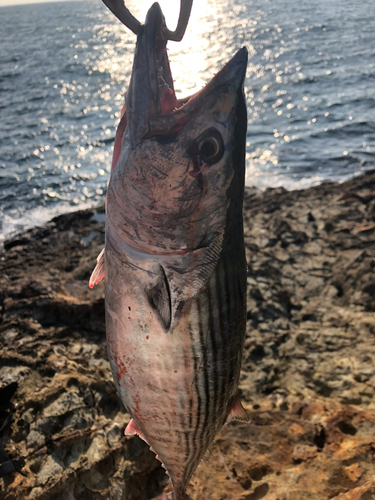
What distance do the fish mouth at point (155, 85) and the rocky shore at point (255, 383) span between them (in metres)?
2.25

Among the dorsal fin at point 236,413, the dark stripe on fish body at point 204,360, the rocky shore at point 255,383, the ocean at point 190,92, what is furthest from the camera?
the ocean at point 190,92

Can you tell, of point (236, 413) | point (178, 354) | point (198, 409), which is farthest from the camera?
point (236, 413)

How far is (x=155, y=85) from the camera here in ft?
5.60

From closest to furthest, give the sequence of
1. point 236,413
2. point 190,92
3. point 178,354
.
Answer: point 178,354 < point 236,413 < point 190,92

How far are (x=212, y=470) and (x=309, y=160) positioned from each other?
9175 millimetres

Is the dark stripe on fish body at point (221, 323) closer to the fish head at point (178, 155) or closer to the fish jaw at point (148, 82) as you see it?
the fish head at point (178, 155)

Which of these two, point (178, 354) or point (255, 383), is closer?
point (178, 354)

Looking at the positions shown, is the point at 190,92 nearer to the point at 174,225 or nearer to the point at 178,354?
the point at 174,225

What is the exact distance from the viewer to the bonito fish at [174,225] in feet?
5.66

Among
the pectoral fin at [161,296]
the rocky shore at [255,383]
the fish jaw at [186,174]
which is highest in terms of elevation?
the fish jaw at [186,174]

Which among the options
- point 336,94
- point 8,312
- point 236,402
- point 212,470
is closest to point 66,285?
point 8,312

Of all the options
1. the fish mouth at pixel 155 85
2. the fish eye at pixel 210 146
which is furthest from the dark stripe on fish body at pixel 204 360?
the fish mouth at pixel 155 85

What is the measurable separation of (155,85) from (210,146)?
1.10 feet

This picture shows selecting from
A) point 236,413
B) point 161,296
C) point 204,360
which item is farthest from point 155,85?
point 236,413
